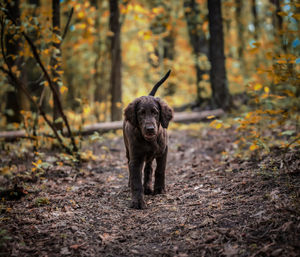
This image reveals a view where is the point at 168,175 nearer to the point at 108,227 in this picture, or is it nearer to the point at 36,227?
the point at 108,227

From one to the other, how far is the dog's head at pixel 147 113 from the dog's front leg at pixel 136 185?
0.45m

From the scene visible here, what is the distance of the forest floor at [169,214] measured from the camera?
288 centimetres

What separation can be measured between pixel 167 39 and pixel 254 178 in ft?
55.2

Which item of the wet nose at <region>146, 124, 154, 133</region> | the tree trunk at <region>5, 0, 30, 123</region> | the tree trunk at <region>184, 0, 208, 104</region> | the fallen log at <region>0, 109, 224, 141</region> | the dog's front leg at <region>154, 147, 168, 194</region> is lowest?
the dog's front leg at <region>154, 147, 168, 194</region>

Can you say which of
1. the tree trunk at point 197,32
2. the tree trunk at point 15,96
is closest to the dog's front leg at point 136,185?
the tree trunk at point 15,96

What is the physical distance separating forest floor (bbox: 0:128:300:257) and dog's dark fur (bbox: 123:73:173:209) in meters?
0.31

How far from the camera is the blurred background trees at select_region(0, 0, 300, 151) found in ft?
17.8

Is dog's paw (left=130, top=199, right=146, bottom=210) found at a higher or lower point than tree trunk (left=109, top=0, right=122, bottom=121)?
lower

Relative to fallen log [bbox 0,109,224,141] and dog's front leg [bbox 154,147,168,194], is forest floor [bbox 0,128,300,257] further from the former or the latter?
fallen log [bbox 0,109,224,141]

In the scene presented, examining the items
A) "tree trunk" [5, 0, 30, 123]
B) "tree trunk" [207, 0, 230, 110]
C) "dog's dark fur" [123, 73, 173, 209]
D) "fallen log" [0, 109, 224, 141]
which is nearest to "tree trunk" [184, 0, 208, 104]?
"tree trunk" [207, 0, 230, 110]

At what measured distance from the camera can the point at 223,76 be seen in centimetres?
1038

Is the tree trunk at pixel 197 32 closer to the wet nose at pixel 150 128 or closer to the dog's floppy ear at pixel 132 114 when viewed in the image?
the dog's floppy ear at pixel 132 114

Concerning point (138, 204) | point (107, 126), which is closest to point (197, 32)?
point (107, 126)

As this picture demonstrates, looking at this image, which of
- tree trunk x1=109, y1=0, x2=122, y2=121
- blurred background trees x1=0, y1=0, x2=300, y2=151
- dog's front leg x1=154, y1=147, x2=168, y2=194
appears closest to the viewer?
dog's front leg x1=154, y1=147, x2=168, y2=194
